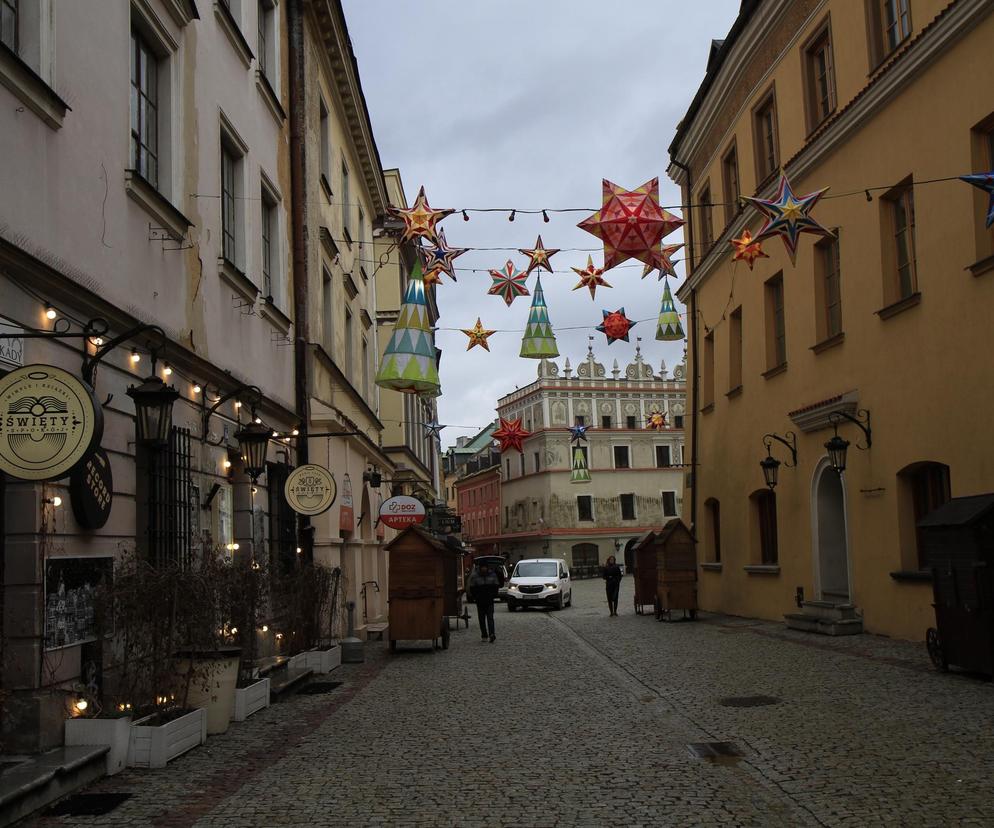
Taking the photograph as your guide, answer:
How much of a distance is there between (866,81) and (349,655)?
1181 cm

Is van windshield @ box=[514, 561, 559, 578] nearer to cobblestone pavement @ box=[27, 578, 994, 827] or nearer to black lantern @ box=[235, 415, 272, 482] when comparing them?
cobblestone pavement @ box=[27, 578, 994, 827]

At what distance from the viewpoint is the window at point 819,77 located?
18098mm

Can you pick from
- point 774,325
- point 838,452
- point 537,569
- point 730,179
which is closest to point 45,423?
point 838,452

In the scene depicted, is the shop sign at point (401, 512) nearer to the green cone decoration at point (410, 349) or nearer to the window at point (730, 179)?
the green cone decoration at point (410, 349)

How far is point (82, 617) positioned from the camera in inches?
327

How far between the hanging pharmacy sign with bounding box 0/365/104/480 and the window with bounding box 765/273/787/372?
16784mm

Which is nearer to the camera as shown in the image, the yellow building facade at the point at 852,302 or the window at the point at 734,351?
the yellow building facade at the point at 852,302

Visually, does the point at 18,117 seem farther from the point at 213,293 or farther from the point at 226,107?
the point at 226,107

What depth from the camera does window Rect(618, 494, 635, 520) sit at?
73.7m

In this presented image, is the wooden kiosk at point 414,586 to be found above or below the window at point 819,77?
below

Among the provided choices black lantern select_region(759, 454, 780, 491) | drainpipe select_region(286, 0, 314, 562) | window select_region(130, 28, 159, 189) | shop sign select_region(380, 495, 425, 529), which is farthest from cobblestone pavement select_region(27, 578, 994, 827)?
shop sign select_region(380, 495, 425, 529)

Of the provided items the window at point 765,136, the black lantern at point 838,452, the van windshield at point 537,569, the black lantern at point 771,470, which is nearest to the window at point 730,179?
the window at point 765,136

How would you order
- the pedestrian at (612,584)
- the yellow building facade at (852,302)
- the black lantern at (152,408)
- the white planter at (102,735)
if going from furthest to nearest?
the pedestrian at (612,584), the yellow building facade at (852,302), the black lantern at (152,408), the white planter at (102,735)

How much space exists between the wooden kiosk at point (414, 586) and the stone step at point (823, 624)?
6124mm
